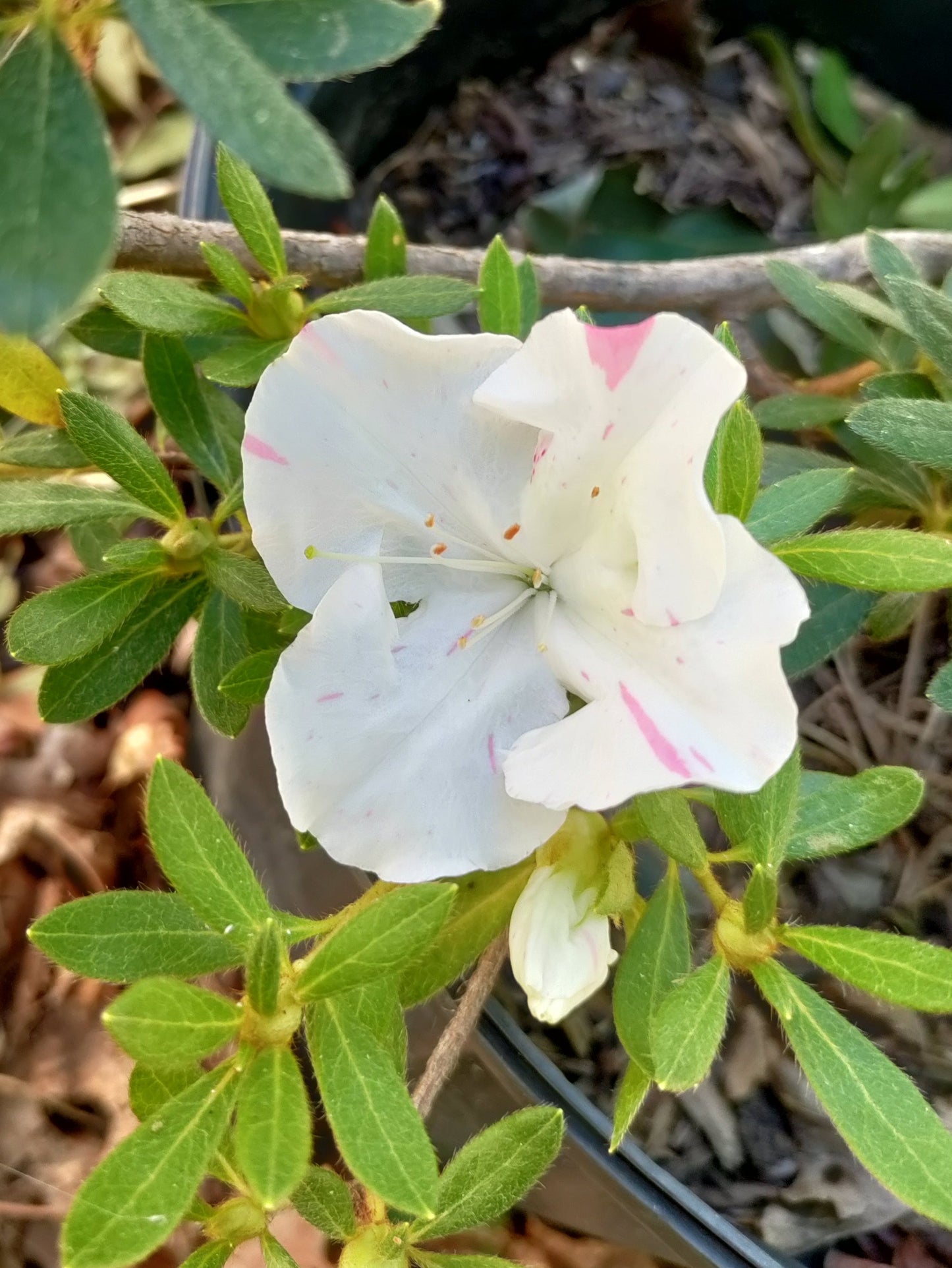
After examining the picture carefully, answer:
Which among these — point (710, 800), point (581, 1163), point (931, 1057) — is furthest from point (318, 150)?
point (931, 1057)

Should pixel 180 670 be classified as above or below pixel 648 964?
below

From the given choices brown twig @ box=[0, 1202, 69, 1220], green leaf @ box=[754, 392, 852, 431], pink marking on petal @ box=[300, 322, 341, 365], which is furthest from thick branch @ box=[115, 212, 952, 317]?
brown twig @ box=[0, 1202, 69, 1220]

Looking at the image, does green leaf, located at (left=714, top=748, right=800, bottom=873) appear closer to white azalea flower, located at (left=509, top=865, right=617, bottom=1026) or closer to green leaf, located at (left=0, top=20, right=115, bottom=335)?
white azalea flower, located at (left=509, top=865, right=617, bottom=1026)

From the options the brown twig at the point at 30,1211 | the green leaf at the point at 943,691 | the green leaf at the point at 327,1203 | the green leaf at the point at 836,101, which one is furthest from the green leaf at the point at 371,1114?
the green leaf at the point at 836,101

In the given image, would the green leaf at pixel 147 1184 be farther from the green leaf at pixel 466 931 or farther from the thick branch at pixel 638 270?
the thick branch at pixel 638 270

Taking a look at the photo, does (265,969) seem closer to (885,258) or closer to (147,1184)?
(147,1184)

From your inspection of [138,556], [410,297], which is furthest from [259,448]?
[410,297]

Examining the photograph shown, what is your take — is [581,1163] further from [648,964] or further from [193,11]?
[193,11]
